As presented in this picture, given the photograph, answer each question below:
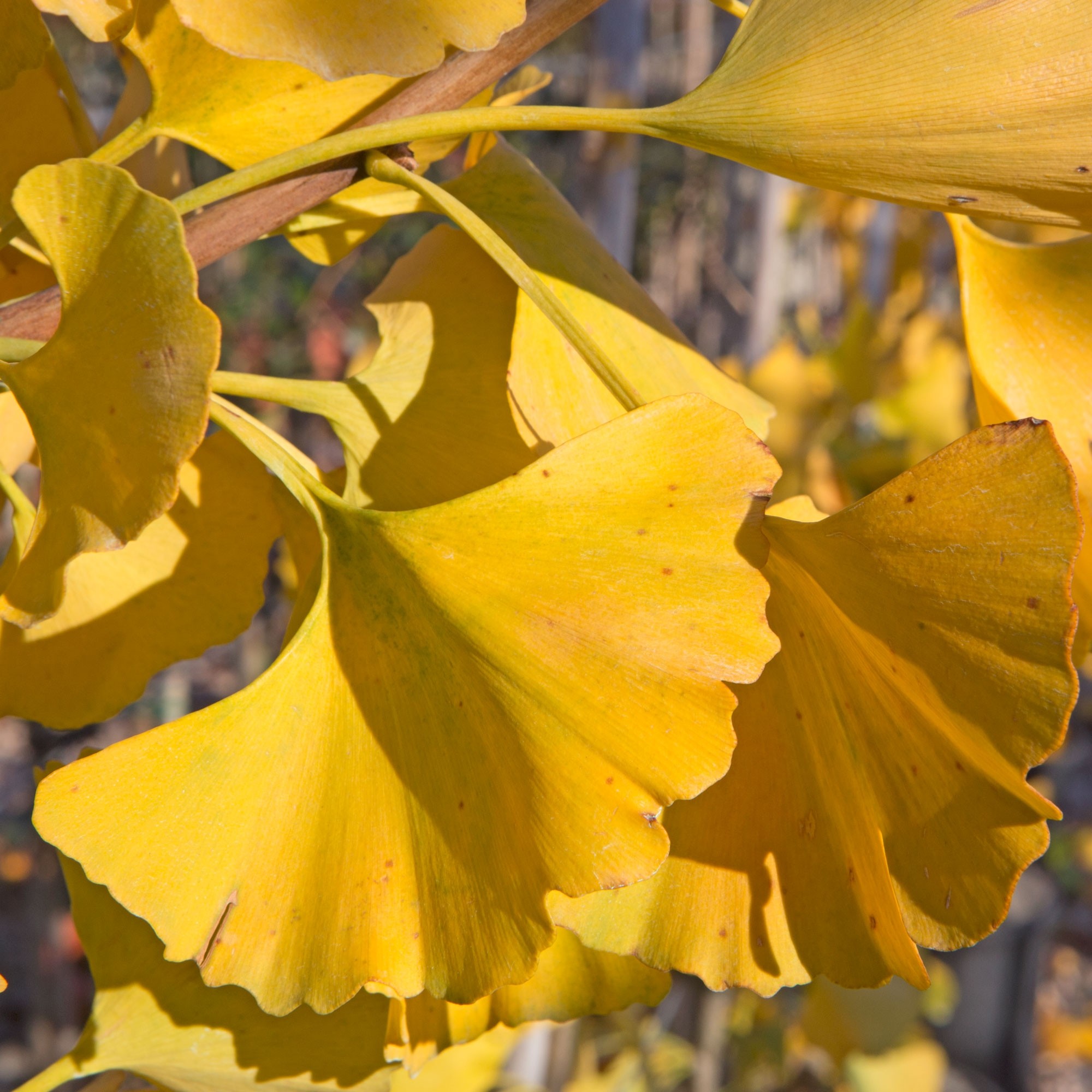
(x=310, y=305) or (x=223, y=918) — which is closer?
(x=223, y=918)

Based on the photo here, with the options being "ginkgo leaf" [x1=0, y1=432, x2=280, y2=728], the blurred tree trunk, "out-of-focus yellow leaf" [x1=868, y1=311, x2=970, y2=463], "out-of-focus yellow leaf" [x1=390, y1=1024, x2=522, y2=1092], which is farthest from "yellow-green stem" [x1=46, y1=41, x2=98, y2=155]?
the blurred tree trunk

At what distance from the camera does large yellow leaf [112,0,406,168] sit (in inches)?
12.6

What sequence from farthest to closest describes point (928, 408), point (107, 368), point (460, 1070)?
point (928, 408) < point (460, 1070) < point (107, 368)

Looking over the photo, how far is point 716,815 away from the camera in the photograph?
31 cm

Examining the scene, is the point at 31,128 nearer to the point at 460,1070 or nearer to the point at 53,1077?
the point at 53,1077

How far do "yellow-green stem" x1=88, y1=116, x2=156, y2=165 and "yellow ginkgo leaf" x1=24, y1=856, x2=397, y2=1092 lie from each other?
10.1 inches

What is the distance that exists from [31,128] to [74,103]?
20 mm

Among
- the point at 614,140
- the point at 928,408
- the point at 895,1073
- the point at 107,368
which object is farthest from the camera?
the point at 895,1073

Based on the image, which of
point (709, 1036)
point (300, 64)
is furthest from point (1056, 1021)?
point (300, 64)

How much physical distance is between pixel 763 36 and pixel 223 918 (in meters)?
0.30

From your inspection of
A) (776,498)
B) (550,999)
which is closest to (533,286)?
(550,999)

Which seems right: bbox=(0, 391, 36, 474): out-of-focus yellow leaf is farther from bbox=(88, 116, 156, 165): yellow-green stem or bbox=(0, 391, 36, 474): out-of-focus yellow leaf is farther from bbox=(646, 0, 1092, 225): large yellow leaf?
bbox=(646, 0, 1092, 225): large yellow leaf

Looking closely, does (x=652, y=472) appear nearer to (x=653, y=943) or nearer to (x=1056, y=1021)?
(x=653, y=943)

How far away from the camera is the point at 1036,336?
37cm
